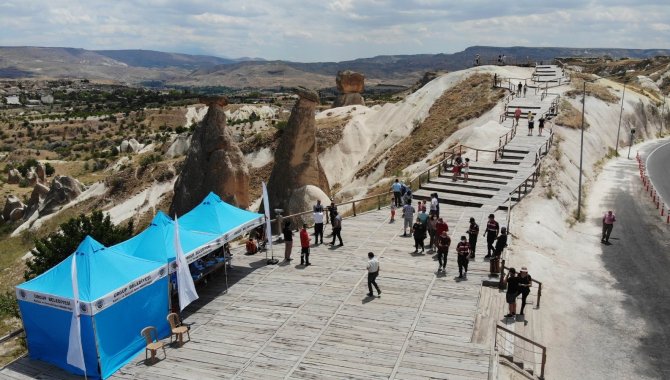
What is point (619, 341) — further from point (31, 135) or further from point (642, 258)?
point (31, 135)

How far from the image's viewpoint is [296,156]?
34.1 m

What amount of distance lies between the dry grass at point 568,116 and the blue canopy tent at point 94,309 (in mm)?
36325

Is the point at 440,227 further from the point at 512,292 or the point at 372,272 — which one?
the point at 512,292

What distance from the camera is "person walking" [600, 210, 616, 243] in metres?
25.2

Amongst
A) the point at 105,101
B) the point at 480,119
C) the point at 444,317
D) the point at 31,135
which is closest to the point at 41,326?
the point at 444,317

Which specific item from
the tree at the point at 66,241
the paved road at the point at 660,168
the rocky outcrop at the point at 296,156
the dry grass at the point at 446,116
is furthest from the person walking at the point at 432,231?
the dry grass at the point at 446,116

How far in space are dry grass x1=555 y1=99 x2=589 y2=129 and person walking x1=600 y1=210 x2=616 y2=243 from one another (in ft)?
58.9

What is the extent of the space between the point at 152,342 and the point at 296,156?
20.7 meters

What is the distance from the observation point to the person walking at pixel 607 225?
25227 millimetres

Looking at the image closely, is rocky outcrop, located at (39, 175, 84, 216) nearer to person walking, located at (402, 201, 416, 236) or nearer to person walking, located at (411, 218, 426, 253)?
person walking, located at (402, 201, 416, 236)

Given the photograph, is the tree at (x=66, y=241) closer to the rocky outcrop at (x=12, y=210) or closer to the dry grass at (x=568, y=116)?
the rocky outcrop at (x=12, y=210)

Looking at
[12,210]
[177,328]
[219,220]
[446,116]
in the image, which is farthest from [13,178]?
[177,328]

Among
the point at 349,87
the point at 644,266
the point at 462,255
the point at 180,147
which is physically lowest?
the point at 180,147

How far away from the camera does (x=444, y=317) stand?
15414 millimetres
